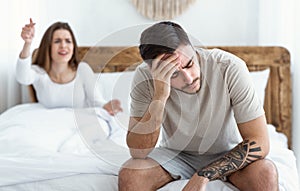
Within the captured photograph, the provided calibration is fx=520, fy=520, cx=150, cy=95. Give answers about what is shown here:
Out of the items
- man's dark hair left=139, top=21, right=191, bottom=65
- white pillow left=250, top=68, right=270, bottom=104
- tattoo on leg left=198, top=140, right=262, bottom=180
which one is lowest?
white pillow left=250, top=68, right=270, bottom=104

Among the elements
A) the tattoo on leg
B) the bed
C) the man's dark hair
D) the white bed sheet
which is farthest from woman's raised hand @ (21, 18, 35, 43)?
the tattoo on leg

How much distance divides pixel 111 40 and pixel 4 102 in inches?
53.8

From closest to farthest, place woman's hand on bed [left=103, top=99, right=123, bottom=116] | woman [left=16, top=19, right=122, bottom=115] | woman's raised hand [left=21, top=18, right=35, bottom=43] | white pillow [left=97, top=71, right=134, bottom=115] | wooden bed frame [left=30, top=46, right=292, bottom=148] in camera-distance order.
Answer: white pillow [left=97, top=71, right=134, bottom=115] → woman's hand on bed [left=103, top=99, right=123, bottom=116] → woman's raised hand [left=21, top=18, right=35, bottom=43] → woman [left=16, top=19, right=122, bottom=115] → wooden bed frame [left=30, top=46, right=292, bottom=148]

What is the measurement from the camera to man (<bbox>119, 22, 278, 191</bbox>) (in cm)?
161

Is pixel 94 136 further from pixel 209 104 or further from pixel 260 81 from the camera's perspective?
pixel 260 81

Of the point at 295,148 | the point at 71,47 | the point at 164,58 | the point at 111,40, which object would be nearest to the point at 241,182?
the point at 164,58

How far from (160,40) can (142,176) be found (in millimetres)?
444

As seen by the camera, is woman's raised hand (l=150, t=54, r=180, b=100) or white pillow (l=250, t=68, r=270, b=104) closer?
woman's raised hand (l=150, t=54, r=180, b=100)

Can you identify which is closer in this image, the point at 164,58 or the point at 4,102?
the point at 164,58

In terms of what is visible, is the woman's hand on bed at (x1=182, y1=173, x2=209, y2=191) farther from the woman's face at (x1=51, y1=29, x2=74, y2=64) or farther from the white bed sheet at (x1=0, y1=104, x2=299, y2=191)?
→ the woman's face at (x1=51, y1=29, x2=74, y2=64)

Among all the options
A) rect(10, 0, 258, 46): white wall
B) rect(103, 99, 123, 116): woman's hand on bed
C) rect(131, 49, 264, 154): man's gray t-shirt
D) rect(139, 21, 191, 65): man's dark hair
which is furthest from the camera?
rect(10, 0, 258, 46): white wall

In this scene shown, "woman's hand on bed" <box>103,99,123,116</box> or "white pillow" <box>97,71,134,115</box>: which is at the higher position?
"white pillow" <box>97,71,134,115</box>

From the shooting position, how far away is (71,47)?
2.83 metres

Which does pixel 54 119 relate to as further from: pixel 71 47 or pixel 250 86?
pixel 250 86
